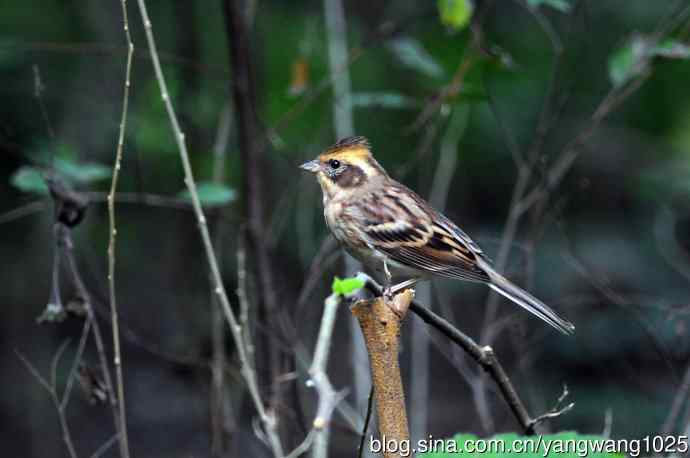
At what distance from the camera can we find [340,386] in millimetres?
7371

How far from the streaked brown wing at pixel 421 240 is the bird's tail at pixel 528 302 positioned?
7 centimetres

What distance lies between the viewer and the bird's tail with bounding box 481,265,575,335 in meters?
3.32

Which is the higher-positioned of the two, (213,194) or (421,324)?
(213,194)

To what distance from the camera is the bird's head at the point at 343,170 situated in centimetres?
404

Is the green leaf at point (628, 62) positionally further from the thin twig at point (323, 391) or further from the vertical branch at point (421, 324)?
the thin twig at point (323, 391)

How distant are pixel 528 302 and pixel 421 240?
1.91 feet

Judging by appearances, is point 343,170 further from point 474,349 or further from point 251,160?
point 474,349

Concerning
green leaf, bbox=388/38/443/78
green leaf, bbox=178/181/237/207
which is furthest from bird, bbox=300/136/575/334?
green leaf, bbox=388/38/443/78

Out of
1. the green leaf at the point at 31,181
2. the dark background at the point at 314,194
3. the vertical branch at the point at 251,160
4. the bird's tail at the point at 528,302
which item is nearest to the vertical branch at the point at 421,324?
the dark background at the point at 314,194

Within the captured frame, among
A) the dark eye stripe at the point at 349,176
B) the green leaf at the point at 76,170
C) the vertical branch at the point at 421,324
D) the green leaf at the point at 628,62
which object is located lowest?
the vertical branch at the point at 421,324

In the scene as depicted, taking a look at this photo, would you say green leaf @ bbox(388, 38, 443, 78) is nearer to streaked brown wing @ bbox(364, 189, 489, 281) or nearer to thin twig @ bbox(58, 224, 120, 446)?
streaked brown wing @ bbox(364, 189, 489, 281)

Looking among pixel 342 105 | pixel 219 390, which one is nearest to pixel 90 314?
pixel 219 390

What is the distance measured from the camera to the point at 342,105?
16.9 ft

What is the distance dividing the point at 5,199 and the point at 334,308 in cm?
472
